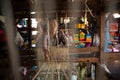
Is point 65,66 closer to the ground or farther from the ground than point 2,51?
closer to the ground

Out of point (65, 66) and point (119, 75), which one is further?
point (65, 66)

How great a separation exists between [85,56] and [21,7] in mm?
1017

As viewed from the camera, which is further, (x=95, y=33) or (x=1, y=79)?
(x=95, y=33)

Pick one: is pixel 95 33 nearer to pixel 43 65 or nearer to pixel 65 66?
pixel 65 66

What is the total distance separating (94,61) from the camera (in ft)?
5.39

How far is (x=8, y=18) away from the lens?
60cm

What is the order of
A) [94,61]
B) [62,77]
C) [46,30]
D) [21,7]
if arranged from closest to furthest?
[21,7] → [62,77] → [46,30] → [94,61]

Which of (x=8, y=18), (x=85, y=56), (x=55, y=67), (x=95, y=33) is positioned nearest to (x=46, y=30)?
(x=55, y=67)

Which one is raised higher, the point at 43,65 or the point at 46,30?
the point at 46,30

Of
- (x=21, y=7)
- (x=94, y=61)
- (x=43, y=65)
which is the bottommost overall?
(x=94, y=61)

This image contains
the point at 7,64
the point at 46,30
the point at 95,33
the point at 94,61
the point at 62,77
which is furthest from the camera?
the point at 95,33

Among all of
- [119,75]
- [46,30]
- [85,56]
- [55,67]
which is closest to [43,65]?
[55,67]

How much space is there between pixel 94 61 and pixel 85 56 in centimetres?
10

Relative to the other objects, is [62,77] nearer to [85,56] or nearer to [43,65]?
[43,65]
